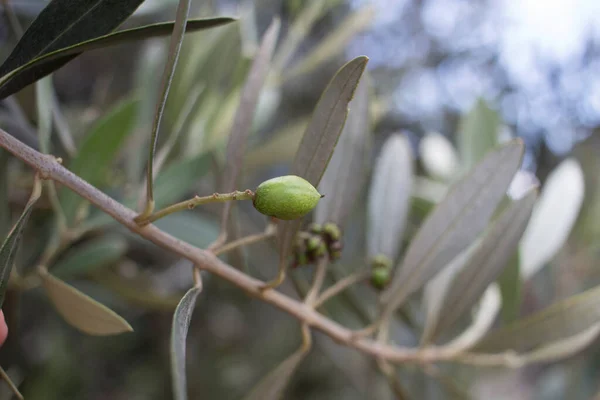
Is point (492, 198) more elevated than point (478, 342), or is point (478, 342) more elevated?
point (492, 198)

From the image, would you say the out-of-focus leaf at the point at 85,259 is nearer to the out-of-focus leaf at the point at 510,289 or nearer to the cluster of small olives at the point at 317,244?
the cluster of small olives at the point at 317,244

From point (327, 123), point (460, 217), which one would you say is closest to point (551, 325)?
point (460, 217)

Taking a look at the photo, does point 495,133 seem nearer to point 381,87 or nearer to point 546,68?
point 381,87

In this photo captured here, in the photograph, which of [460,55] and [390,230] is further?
[460,55]

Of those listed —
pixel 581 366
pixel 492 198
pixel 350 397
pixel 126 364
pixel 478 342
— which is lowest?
pixel 350 397

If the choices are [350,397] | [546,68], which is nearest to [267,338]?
[350,397]

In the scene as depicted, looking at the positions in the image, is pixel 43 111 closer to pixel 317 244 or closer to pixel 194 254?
pixel 194 254

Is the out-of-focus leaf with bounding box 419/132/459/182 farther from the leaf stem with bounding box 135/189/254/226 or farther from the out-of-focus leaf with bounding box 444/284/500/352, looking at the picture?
the leaf stem with bounding box 135/189/254/226
